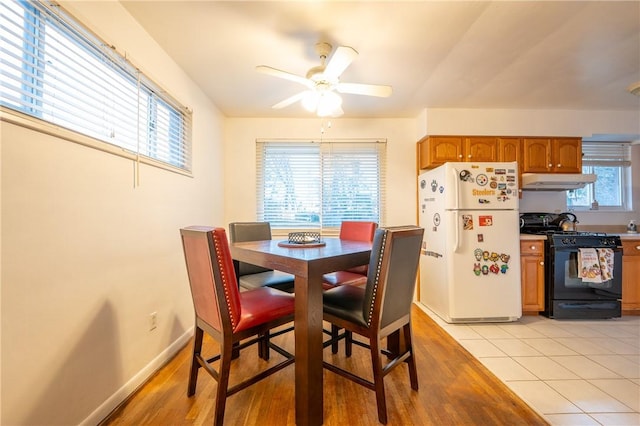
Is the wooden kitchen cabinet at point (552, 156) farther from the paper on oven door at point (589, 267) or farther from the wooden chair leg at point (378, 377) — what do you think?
the wooden chair leg at point (378, 377)

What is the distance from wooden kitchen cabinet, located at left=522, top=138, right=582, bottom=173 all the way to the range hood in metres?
0.12

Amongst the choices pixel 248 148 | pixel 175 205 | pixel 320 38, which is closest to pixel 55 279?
pixel 175 205

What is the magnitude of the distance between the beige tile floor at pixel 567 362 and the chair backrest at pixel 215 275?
70.9 inches

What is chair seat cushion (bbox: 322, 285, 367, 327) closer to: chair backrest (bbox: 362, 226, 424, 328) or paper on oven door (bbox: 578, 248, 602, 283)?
chair backrest (bbox: 362, 226, 424, 328)

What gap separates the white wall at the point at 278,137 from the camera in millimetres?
3375

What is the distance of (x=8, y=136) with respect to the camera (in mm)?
955

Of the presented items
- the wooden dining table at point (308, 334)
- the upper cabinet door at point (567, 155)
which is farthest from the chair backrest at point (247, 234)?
the upper cabinet door at point (567, 155)

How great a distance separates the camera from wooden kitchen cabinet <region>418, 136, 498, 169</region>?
3.07 meters

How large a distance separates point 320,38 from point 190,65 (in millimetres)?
1189

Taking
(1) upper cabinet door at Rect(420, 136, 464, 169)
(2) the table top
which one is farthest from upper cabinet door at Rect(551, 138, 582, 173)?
(2) the table top

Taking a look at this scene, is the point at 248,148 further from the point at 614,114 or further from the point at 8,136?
the point at 614,114

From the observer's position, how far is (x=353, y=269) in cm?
246

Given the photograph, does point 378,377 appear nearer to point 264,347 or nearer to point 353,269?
point 264,347

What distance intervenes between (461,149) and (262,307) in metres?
2.97
